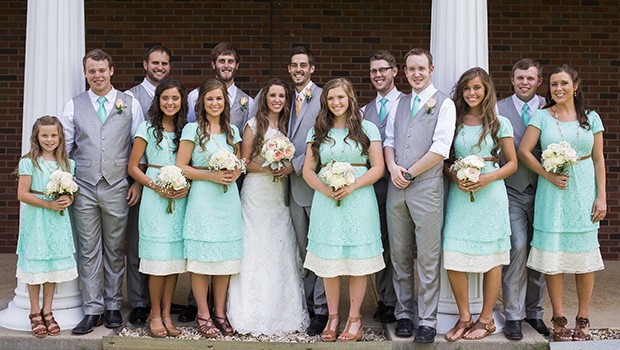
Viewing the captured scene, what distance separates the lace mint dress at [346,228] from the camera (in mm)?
4418

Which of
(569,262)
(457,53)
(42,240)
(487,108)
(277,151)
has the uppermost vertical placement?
(457,53)

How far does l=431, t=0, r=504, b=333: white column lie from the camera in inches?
185

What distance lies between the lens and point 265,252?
4.81 m

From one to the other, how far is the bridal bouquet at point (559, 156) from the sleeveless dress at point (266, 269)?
2058 millimetres

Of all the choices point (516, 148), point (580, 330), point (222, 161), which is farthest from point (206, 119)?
point (580, 330)

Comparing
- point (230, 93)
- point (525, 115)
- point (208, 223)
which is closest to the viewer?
point (208, 223)

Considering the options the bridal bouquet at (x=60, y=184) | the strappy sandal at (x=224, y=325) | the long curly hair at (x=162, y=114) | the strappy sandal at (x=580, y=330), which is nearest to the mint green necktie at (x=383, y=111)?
the long curly hair at (x=162, y=114)

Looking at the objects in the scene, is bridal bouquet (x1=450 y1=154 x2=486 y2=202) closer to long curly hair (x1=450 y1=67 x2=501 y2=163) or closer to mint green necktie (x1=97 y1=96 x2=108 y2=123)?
long curly hair (x1=450 y1=67 x2=501 y2=163)

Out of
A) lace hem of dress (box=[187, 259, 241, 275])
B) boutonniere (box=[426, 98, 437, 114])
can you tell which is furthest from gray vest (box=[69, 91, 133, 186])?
boutonniere (box=[426, 98, 437, 114])

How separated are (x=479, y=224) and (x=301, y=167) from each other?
4.72 ft

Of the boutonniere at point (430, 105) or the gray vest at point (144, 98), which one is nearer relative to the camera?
the boutonniere at point (430, 105)

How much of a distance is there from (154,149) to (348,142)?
153cm

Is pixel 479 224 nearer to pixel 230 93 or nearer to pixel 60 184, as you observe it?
pixel 230 93

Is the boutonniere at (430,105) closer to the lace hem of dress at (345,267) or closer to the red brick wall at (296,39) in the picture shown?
the lace hem of dress at (345,267)
